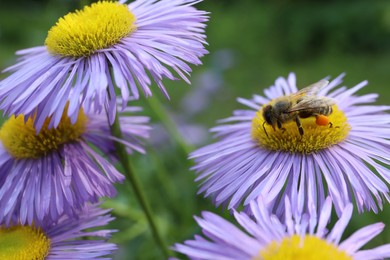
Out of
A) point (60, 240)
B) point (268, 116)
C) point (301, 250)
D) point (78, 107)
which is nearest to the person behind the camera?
point (301, 250)

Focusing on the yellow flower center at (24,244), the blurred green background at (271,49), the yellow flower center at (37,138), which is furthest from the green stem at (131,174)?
the blurred green background at (271,49)

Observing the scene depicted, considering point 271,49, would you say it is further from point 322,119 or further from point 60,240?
point 60,240

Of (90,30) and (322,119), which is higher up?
(90,30)

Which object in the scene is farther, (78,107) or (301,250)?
(78,107)

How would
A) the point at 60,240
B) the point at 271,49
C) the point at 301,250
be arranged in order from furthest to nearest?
the point at 271,49 → the point at 60,240 → the point at 301,250

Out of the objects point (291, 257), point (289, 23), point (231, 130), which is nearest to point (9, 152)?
point (231, 130)

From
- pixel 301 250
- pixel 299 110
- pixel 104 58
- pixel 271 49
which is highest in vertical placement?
pixel 271 49

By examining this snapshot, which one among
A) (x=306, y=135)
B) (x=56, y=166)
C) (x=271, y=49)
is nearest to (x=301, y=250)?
(x=306, y=135)
